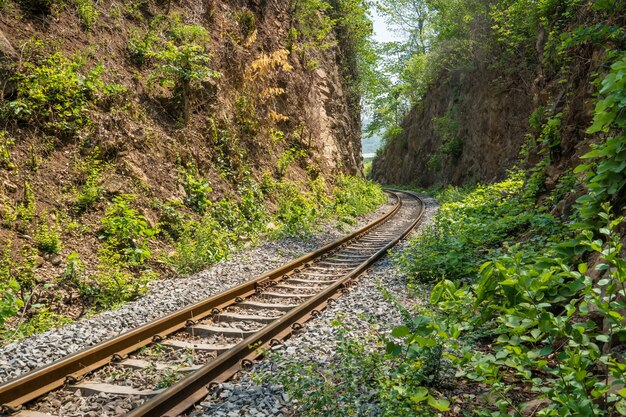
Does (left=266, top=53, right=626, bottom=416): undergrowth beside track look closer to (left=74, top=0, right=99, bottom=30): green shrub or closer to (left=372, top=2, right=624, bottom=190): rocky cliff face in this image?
(left=372, top=2, right=624, bottom=190): rocky cliff face

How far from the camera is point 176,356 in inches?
180

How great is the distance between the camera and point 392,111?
44906 mm

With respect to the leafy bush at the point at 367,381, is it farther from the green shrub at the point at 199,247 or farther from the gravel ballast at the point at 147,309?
the green shrub at the point at 199,247

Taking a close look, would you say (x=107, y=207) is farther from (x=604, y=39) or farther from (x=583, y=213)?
(x=604, y=39)

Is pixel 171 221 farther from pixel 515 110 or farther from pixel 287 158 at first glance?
pixel 515 110

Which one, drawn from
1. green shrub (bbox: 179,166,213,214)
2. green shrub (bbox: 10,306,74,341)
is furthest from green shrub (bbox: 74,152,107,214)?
green shrub (bbox: 10,306,74,341)

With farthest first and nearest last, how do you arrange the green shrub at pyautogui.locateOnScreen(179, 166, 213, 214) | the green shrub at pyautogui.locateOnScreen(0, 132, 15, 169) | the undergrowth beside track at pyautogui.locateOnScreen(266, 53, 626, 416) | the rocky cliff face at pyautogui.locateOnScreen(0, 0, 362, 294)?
1. the green shrub at pyautogui.locateOnScreen(179, 166, 213, 214)
2. the rocky cliff face at pyautogui.locateOnScreen(0, 0, 362, 294)
3. the green shrub at pyautogui.locateOnScreen(0, 132, 15, 169)
4. the undergrowth beside track at pyautogui.locateOnScreen(266, 53, 626, 416)

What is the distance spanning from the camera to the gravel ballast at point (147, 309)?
448 centimetres

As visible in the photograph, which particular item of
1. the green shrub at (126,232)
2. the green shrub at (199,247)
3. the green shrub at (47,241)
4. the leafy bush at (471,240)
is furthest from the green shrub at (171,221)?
the leafy bush at (471,240)


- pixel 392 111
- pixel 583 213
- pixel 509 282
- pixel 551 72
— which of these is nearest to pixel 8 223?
pixel 509 282

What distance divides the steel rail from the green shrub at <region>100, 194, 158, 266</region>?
133 inches

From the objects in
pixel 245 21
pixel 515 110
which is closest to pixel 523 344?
pixel 245 21

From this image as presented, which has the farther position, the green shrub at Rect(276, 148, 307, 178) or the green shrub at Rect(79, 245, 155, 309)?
the green shrub at Rect(276, 148, 307, 178)

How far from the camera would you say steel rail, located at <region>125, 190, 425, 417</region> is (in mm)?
3400
